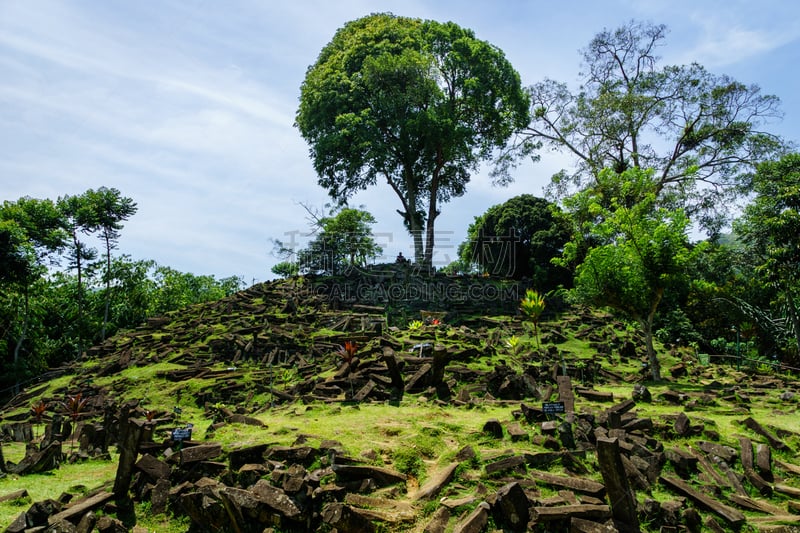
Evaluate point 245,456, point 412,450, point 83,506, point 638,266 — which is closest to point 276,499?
point 245,456

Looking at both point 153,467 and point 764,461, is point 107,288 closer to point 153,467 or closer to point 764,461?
point 153,467

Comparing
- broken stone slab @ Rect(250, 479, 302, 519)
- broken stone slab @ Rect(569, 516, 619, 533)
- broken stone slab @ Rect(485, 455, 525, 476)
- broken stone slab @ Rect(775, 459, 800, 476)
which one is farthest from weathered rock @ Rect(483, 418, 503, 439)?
broken stone slab @ Rect(775, 459, 800, 476)

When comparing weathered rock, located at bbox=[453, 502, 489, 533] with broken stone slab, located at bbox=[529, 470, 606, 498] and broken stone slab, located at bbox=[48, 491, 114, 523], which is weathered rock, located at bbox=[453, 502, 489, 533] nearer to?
broken stone slab, located at bbox=[529, 470, 606, 498]

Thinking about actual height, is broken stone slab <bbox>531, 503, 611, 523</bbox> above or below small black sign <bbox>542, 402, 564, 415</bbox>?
below

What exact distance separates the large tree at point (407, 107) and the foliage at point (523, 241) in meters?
4.18

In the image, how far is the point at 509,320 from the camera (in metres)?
24.1

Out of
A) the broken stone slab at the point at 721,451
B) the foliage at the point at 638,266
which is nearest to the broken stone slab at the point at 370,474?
A: the broken stone slab at the point at 721,451

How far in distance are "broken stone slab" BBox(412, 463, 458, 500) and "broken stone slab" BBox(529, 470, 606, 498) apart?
1.15m

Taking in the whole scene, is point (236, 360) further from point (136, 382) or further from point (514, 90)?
point (514, 90)

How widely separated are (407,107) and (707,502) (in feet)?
108

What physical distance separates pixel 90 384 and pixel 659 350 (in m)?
23.9

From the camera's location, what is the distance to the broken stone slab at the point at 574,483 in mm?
6020

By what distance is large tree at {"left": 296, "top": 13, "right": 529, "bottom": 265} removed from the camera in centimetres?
3350

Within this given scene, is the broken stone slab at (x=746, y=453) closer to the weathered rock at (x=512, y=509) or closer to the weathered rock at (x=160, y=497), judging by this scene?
the weathered rock at (x=512, y=509)
